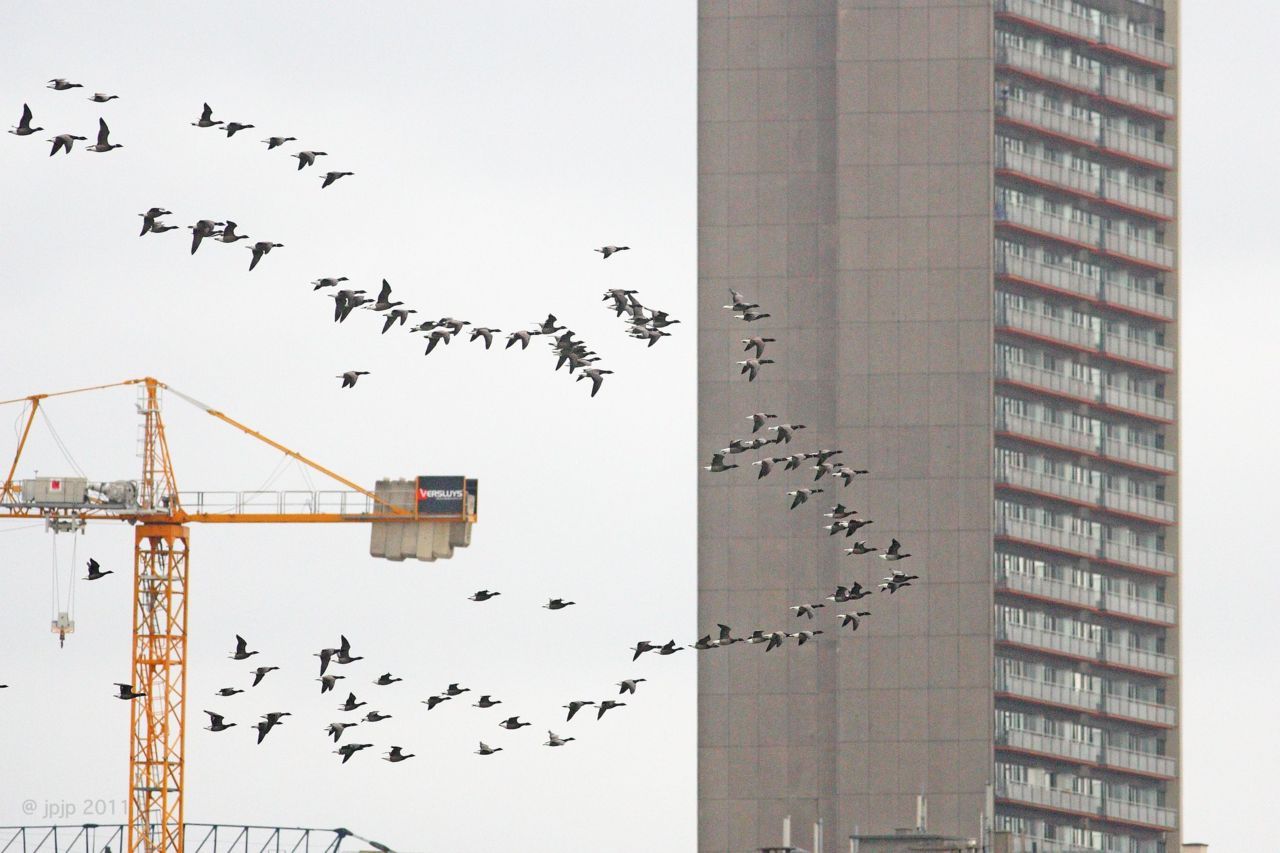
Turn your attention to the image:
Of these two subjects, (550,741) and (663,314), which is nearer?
(663,314)

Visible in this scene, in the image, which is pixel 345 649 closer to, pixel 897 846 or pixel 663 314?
pixel 663 314

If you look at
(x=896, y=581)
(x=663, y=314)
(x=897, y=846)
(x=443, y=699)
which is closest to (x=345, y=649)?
(x=443, y=699)

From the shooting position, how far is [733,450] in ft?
434

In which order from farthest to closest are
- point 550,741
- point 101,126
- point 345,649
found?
1. point 550,741
2. point 345,649
3. point 101,126

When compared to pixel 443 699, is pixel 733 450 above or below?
above

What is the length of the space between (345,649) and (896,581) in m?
25.5

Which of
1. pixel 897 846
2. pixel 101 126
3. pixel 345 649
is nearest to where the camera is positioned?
pixel 101 126

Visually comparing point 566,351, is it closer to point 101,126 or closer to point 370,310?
point 370,310

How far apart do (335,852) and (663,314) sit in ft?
261

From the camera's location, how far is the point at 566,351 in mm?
126125

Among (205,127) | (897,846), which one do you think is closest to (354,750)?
(205,127)

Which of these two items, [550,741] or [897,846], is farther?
[897,846]

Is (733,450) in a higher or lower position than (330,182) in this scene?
lower

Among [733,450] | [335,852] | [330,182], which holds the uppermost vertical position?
[330,182]
